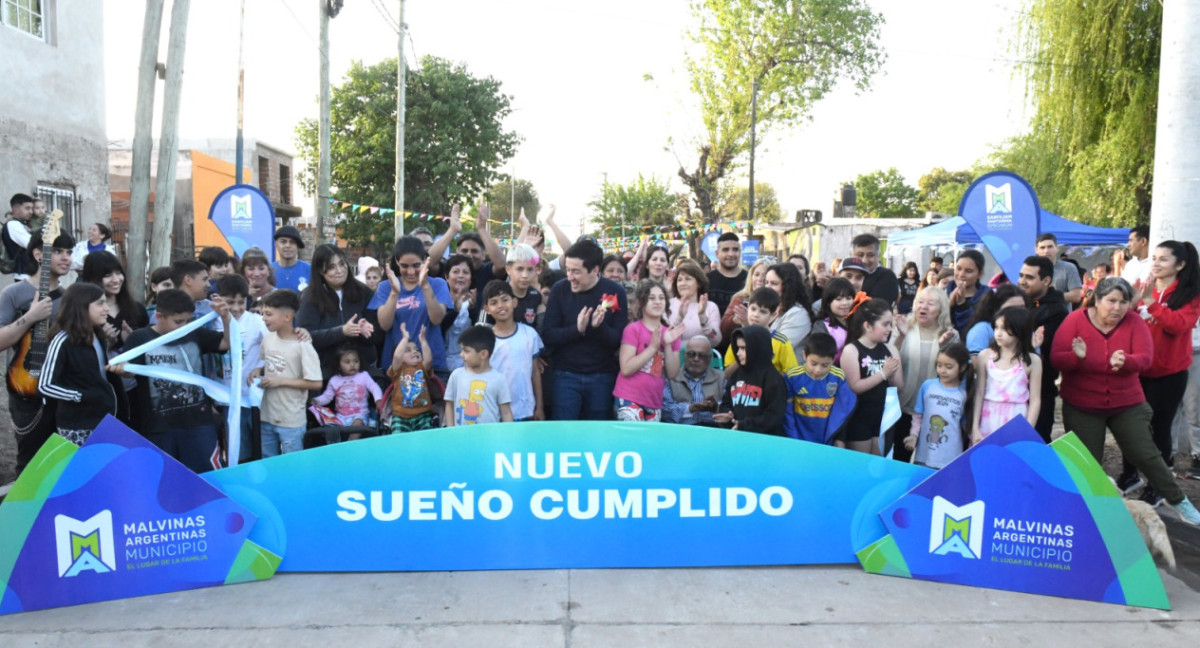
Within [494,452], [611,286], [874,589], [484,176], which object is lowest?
[874,589]

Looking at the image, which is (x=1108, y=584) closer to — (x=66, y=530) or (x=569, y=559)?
(x=569, y=559)

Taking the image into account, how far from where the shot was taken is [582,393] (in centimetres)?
528

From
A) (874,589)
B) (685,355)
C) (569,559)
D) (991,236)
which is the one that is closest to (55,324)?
(569,559)

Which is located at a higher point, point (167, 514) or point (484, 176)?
point (484, 176)

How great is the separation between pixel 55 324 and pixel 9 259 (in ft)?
18.4

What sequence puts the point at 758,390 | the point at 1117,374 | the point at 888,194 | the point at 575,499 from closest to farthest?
the point at 575,499 < the point at 758,390 < the point at 1117,374 < the point at 888,194

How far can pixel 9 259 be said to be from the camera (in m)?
8.89

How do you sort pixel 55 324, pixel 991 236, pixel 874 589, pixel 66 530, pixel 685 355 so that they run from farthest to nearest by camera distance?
pixel 991 236
pixel 685 355
pixel 55 324
pixel 874 589
pixel 66 530

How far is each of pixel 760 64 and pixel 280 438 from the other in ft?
93.5

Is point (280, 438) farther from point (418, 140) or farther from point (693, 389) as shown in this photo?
point (418, 140)

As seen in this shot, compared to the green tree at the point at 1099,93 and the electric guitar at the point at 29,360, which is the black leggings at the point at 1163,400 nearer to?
the electric guitar at the point at 29,360

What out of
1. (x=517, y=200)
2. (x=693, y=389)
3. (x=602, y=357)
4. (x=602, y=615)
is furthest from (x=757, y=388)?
(x=517, y=200)

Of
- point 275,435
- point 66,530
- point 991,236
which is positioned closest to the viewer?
point 66,530

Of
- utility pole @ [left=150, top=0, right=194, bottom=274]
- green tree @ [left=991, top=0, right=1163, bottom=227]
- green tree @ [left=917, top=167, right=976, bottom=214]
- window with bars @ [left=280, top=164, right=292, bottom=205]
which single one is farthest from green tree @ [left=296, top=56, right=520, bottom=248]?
green tree @ [left=917, top=167, right=976, bottom=214]
